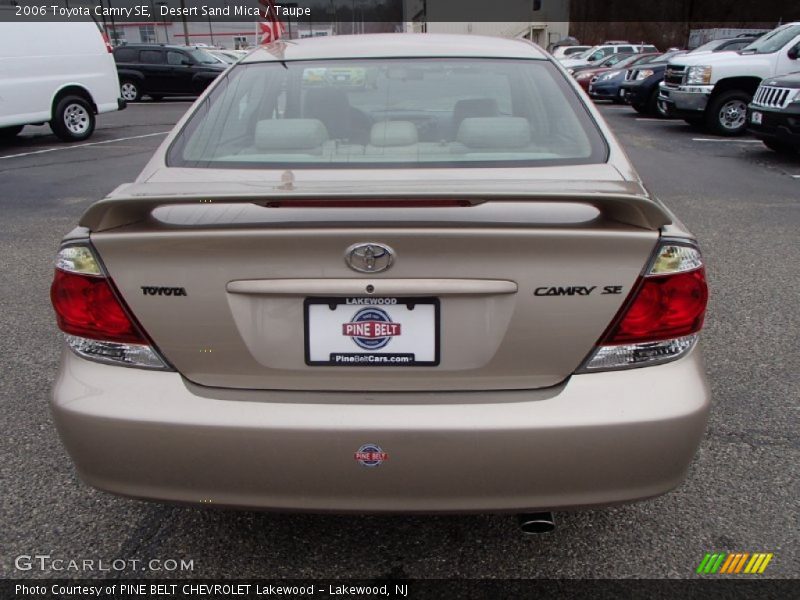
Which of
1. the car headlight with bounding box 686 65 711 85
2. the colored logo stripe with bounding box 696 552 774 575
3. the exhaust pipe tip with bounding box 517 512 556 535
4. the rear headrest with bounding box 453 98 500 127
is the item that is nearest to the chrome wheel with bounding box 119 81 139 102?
the car headlight with bounding box 686 65 711 85

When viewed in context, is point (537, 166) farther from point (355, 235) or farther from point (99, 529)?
point (99, 529)

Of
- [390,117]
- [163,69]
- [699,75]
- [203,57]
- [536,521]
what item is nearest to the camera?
[536,521]

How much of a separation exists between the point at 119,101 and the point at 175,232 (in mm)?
13166

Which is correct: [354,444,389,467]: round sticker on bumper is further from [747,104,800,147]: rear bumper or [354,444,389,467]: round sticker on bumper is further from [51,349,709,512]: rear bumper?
[747,104,800,147]: rear bumper

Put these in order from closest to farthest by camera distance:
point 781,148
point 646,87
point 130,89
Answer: point 781,148 < point 646,87 < point 130,89

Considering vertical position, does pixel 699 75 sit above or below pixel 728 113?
above

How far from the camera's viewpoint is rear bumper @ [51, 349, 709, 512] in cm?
187

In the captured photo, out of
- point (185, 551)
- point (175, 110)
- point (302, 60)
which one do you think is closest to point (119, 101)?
point (175, 110)

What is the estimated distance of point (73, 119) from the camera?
13094mm

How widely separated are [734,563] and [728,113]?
12.6 meters

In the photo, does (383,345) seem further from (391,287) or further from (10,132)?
(10,132)

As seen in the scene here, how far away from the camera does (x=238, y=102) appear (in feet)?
9.52

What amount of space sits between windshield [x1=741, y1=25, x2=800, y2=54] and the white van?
11300 mm

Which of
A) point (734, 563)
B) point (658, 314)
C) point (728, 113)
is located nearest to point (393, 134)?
point (658, 314)
